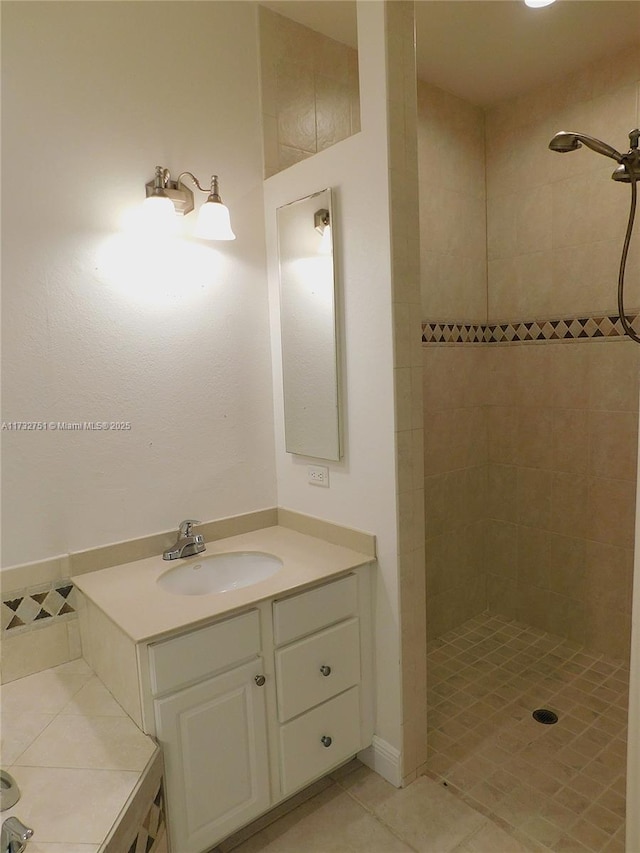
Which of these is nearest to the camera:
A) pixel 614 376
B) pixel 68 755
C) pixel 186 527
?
pixel 68 755

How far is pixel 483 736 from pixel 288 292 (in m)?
1.86

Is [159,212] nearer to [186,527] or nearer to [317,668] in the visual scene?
[186,527]

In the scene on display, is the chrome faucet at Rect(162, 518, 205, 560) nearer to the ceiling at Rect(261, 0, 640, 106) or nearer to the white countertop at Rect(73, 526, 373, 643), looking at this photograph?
the white countertop at Rect(73, 526, 373, 643)

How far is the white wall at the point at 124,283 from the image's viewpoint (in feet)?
5.57

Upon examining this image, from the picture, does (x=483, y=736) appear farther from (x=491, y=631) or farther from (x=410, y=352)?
(x=410, y=352)

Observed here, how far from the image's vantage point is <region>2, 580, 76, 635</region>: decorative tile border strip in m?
1.70

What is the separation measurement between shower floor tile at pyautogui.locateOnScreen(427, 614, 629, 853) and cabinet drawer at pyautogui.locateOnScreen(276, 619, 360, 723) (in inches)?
20.7

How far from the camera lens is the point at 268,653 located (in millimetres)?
1682

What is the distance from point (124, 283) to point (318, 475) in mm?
954

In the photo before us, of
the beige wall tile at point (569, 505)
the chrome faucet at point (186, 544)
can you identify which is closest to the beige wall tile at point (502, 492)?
the beige wall tile at point (569, 505)

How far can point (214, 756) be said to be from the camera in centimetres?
156

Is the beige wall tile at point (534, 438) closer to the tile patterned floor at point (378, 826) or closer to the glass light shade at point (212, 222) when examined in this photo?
the tile patterned floor at point (378, 826)

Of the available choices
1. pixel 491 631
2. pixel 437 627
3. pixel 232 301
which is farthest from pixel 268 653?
pixel 491 631

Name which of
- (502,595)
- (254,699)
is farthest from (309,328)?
(502,595)
